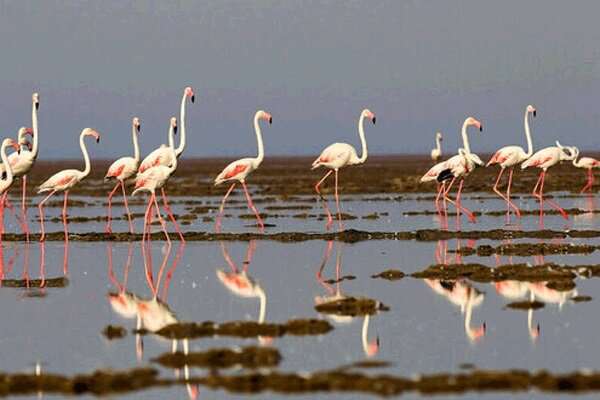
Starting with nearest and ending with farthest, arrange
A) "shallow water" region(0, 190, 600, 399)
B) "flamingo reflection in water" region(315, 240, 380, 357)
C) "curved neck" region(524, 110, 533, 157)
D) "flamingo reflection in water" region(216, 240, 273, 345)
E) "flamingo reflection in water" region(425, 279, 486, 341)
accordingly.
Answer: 1. "shallow water" region(0, 190, 600, 399)
2. "flamingo reflection in water" region(315, 240, 380, 357)
3. "flamingo reflection in water" region(425, 279, 486, 341)
4. "flamingo reflection in water" region(216, 240, 273, 345)
5. "curved neck" region(524, 110, 533, 157)

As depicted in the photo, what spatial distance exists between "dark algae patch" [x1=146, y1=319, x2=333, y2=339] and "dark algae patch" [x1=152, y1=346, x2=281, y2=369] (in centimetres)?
141

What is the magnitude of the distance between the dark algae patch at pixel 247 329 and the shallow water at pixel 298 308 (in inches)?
10.2

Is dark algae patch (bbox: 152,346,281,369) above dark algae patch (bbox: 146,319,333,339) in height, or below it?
below

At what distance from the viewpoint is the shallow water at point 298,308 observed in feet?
42.5

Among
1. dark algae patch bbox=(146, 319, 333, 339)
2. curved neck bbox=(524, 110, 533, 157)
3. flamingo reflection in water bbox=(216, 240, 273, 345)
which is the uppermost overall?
curved neck bbox=(524, 110, 533, 157)

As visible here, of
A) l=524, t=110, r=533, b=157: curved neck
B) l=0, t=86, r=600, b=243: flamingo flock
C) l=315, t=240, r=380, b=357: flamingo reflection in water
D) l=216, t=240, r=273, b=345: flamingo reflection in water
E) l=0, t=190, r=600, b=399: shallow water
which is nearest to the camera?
l=0, t=190, r=600, b=399: shallow water

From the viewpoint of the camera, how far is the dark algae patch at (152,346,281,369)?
12719 millimetres

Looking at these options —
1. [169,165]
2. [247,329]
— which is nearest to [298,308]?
[247,329]

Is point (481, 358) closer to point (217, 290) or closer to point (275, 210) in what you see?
point (217, 290)

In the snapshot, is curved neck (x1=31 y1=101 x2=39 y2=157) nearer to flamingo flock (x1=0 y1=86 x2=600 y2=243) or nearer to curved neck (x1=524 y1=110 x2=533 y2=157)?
flamingo flock (x1=0 y1=86 x2=600 y2=243)

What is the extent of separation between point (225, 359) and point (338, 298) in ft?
16.4

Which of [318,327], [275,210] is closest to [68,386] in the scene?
[318,327]

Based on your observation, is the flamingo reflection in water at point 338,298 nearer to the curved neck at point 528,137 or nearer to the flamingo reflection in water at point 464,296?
the flamingo reflection in water at point 464,296

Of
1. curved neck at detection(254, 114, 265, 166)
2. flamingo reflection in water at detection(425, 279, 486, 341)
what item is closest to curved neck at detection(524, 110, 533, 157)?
curved neck at detection(254, 114, 265, 166)
